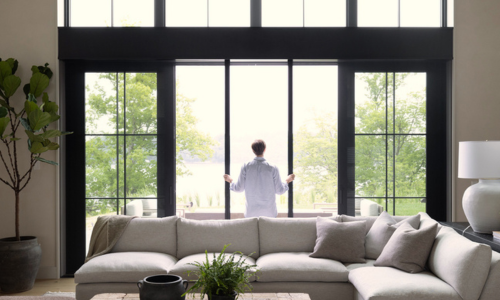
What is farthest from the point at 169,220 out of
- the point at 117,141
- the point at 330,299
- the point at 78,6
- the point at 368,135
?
the point at 78,6

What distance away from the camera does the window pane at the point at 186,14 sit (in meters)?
5.12

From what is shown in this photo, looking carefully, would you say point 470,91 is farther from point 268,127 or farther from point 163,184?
point 163,184

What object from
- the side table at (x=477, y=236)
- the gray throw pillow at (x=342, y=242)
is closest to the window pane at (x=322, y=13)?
the gray throw pillow at (x=342, y=242)

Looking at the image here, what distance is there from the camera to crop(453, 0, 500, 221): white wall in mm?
4992

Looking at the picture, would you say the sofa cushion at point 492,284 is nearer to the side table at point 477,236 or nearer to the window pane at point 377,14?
the side table at point 477,236

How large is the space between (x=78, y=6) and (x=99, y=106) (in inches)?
48.2

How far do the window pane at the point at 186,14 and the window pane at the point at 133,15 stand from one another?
224mm

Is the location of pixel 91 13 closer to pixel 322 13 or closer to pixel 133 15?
pixel 133 15

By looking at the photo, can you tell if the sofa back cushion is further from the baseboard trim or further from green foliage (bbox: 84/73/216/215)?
the baseboard trim

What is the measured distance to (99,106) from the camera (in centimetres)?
510

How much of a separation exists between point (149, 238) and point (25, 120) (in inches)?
70.4

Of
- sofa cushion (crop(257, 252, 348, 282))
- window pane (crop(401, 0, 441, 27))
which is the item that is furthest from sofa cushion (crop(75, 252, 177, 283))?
window pane (crop(401, 0, 441, 27))

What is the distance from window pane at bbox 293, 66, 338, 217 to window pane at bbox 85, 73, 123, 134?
84.0 inches

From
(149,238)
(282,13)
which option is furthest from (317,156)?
(149,238)
